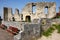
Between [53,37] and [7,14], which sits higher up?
[7,14]

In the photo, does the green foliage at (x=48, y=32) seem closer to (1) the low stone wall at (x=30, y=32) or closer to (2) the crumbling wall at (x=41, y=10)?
(1) the low stone wall at (x=30, y=32)

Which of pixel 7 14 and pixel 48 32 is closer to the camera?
pixel 48 32

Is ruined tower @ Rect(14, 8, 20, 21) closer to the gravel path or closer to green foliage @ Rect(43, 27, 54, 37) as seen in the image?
green foliage @ Rect(43, 27, 54, 37)

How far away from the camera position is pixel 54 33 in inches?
515

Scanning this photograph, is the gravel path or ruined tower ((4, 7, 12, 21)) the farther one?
ruined tower ((4, 7, 12, 21))

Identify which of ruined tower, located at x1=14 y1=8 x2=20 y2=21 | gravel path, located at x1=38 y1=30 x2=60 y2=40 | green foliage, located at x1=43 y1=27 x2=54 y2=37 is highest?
ruined tower, located at x1=14 y1=8 x2=20 y2=21

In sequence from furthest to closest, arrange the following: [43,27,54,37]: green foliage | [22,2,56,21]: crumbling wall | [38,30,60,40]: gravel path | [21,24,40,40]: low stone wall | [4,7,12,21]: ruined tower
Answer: [4,7,12,21]: ruined tower < [22,2,56,21]: crumbling wall < [43,27,54,37]: green foliage < [38,30,60,40]: gravel path < [21,24,40,40]: low stone wall

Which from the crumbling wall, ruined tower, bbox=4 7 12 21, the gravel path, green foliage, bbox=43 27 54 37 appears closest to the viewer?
the gravel path

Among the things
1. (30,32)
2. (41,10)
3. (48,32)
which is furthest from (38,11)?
(30,32)

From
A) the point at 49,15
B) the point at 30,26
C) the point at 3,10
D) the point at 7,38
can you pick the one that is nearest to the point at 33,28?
the point at 30,26

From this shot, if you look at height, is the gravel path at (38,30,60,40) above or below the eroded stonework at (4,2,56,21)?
below

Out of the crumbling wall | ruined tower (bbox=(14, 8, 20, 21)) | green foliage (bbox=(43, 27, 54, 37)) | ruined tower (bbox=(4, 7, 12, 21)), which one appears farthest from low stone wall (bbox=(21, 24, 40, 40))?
ruined tower (bbox=(4, 7, 12, 21))

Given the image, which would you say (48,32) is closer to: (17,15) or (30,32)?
(30,32)

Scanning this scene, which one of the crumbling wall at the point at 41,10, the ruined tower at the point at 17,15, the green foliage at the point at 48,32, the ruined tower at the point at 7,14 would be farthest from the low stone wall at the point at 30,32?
the ruined tower at the point at 7,14
